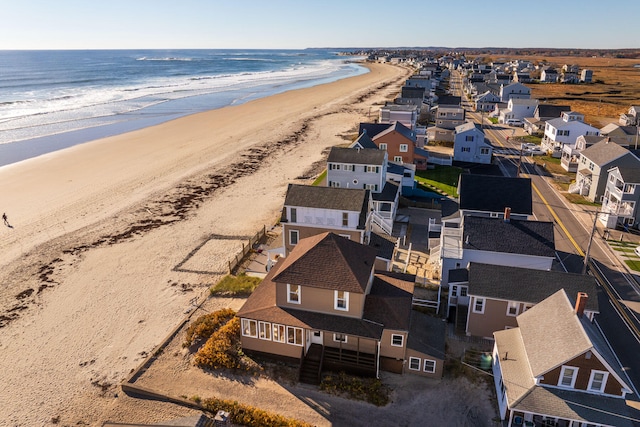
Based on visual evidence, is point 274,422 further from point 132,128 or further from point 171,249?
point 132,128

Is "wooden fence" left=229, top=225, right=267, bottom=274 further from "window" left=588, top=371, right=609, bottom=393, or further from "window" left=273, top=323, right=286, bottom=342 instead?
"window" left=588, top=371, right=609, bottom=393

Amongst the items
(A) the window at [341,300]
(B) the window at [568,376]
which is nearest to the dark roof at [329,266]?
(A) the window at [341,300]

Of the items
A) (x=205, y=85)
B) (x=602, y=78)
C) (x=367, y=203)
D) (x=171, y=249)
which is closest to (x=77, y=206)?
(x=171, y=249)

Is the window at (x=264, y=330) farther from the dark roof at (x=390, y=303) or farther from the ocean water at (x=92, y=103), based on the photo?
the ocean water at (x=92, y=103)

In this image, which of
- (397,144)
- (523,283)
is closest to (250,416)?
(523,283)

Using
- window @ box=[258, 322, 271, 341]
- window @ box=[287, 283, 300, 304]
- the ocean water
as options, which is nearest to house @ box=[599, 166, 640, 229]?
window @ box=[287, 283, 300, 304]

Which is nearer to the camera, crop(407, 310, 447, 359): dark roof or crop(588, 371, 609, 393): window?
crop(588, 371, 609, 393): window
